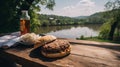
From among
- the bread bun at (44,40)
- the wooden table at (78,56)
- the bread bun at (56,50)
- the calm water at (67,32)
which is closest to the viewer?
the wooden table at (78,56)

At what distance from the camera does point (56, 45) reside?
2830 millimetres

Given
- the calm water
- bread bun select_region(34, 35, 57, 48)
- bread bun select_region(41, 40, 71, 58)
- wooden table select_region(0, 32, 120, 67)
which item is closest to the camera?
wooden table select_region(0, 32, 120, 67)

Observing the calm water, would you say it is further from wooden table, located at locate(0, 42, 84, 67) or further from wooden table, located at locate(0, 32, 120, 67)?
wooden table, located at locate(0, 32, 120, 67)

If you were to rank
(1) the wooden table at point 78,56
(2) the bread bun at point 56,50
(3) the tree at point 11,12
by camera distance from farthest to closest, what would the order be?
(3) the tree at point 11,12
(2) the bread bun at point 56,50
(1) the wooden table at point 78,56

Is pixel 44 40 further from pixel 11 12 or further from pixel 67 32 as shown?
pixel 67 32

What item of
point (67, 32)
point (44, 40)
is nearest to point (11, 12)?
point (44, 40)

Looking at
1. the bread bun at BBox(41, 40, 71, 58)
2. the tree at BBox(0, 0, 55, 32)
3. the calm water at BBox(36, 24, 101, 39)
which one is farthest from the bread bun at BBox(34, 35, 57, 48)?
the calm water at BBox(36, 24, 101, 39)

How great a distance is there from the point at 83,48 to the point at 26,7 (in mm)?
20130

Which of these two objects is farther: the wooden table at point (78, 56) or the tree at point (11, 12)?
the tree at point (11, 12)

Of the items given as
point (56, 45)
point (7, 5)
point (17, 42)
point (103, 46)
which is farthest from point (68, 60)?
point (7, 5)

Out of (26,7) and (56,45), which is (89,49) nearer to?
(56,45)

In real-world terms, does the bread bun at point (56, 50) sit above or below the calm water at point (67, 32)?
above

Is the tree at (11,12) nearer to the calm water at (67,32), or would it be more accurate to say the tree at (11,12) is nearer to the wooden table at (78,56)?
the wooden table at (78,56)

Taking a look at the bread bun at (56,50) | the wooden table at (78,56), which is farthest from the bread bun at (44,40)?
the bread bun at (56,50)
